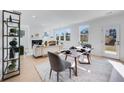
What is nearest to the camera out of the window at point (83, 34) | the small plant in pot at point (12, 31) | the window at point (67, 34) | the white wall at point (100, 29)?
the small plant in pot at point (12, 31)

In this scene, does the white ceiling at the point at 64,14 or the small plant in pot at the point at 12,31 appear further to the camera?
the white ceiling at the point at 64,14

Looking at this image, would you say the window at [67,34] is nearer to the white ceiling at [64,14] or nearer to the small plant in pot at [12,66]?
the white ceiling at [64,14]

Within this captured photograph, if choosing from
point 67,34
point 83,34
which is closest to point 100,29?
point 83,34

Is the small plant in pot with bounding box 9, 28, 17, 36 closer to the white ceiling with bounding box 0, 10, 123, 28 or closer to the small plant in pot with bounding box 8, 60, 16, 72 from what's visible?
the small plant in pot with bounding box 8, 60, 16, 72

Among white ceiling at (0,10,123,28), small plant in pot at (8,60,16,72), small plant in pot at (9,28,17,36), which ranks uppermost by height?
white ceiling at (0,10,123,28)

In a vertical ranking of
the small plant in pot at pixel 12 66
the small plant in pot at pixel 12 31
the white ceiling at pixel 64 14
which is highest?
the white ceiling at pixel 64 14

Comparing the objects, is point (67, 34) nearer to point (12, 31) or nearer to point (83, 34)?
point (83, 34)

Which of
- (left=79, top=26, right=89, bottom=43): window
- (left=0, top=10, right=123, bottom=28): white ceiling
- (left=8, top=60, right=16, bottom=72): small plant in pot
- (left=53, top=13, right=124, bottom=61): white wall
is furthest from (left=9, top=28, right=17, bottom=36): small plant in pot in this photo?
(left=79, top=26, right=89, bottom=43): window

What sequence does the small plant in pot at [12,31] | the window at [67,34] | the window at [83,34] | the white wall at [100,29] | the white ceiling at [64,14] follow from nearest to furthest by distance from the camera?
1. the small plant in pot at [12,31]
2. the white ceiling at [64,14]
3. the white wall at [100,29]
4. the window at [83,34]
5. the window at [67,34]

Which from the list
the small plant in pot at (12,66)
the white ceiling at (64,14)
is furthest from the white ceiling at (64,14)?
the small plant in pot at (12,66)
